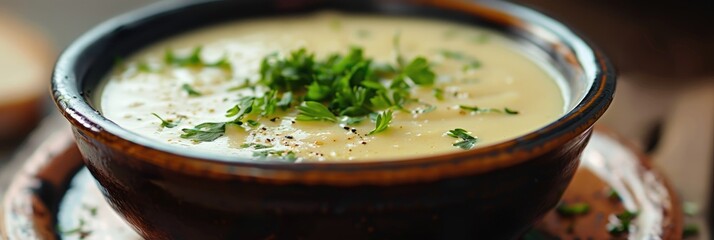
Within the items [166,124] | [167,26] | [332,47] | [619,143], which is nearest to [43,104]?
[167,26]

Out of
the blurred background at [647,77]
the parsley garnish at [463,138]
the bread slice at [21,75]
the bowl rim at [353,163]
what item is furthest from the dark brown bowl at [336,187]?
the bread slice at [21,75]

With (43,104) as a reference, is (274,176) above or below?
above

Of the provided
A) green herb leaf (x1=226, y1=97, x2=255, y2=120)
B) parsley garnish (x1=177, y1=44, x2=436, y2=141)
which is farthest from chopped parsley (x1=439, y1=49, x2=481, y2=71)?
green herb leaf (x1=226, y1=97, x2=255, y2=120)

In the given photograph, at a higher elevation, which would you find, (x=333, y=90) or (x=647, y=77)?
(x=647, y=77)

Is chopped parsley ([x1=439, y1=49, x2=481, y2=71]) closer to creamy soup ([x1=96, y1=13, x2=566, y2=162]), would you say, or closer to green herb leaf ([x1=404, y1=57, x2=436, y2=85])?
creamy soup ([x1=96, y1=13, x2=566, y2=162])

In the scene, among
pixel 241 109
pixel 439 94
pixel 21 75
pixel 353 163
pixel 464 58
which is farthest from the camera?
pixel 21 75

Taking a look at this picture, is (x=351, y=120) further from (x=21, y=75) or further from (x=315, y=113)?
(x=21, y=75)

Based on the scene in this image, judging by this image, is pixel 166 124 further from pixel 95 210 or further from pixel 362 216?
pixel 362 216

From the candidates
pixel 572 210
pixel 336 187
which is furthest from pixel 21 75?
pixel 336 187
